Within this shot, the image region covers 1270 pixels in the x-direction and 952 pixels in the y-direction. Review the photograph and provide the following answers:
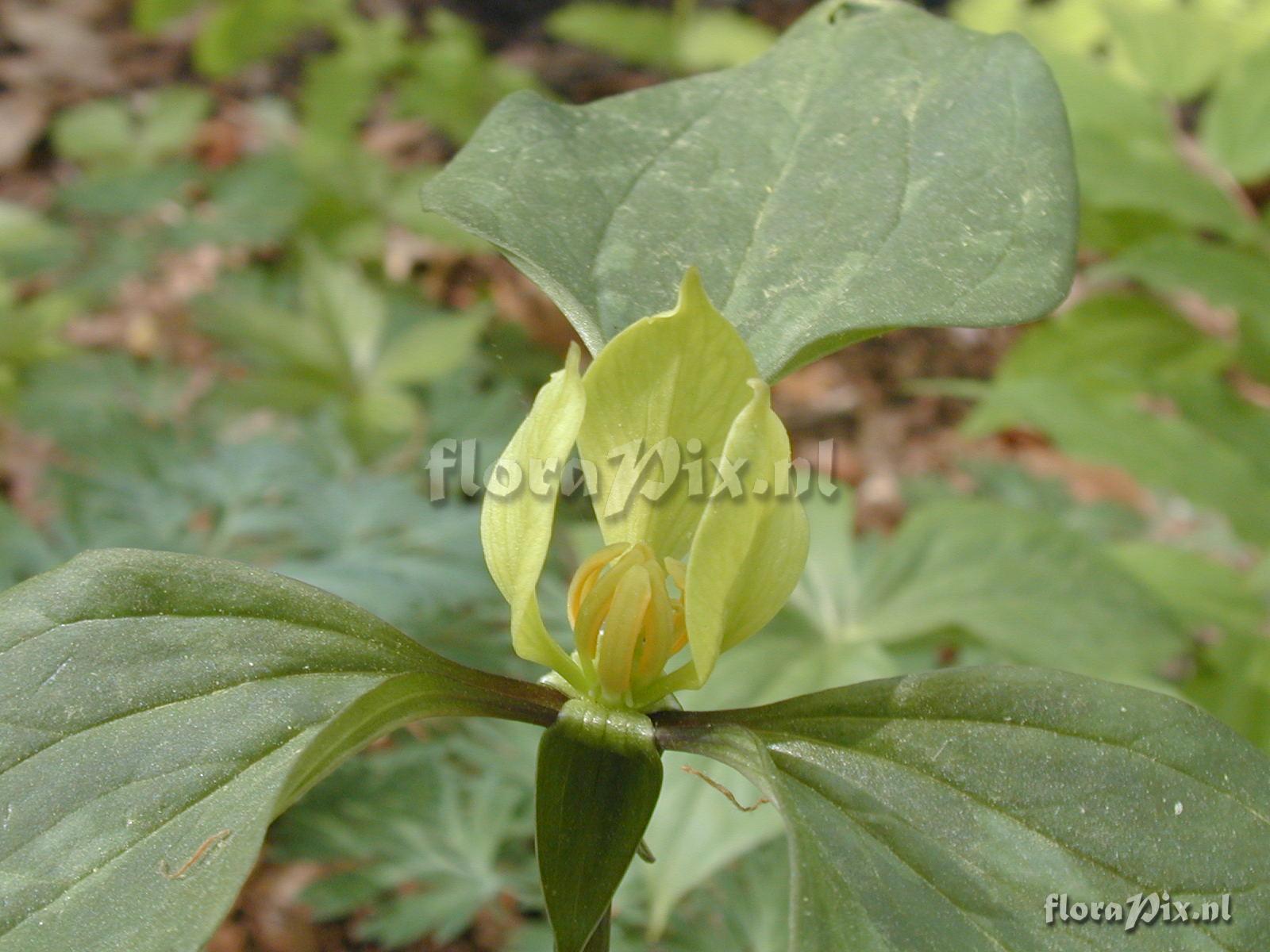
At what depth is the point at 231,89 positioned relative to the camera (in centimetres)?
306

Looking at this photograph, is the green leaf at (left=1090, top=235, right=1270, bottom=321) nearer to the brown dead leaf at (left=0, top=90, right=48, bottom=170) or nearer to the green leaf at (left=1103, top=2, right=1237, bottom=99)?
the green leaf at (left=1103, top=2, right=1237, bottom=99)

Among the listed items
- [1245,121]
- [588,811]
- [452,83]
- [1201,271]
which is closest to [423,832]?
[588,811]

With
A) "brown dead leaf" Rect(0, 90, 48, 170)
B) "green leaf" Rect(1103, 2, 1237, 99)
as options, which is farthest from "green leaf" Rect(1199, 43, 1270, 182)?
"brown dead leaf" Rect(0, 90, 48, 170)

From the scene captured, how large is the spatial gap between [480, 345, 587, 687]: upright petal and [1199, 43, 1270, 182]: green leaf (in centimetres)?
154

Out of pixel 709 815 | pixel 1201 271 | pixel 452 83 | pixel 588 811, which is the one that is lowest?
pixel 452 83

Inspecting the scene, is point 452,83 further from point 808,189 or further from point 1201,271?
point 808,189

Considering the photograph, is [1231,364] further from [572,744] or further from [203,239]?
[203,239]

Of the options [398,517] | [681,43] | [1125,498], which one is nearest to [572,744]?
[398,517]

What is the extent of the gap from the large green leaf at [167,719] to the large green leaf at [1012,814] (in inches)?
4.9

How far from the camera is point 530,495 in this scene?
44cm

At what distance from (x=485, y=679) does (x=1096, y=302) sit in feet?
5.31

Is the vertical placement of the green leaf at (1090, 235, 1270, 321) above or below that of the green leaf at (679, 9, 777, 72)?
above

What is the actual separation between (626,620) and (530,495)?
0.06m

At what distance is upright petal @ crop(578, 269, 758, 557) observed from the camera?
0.44m
